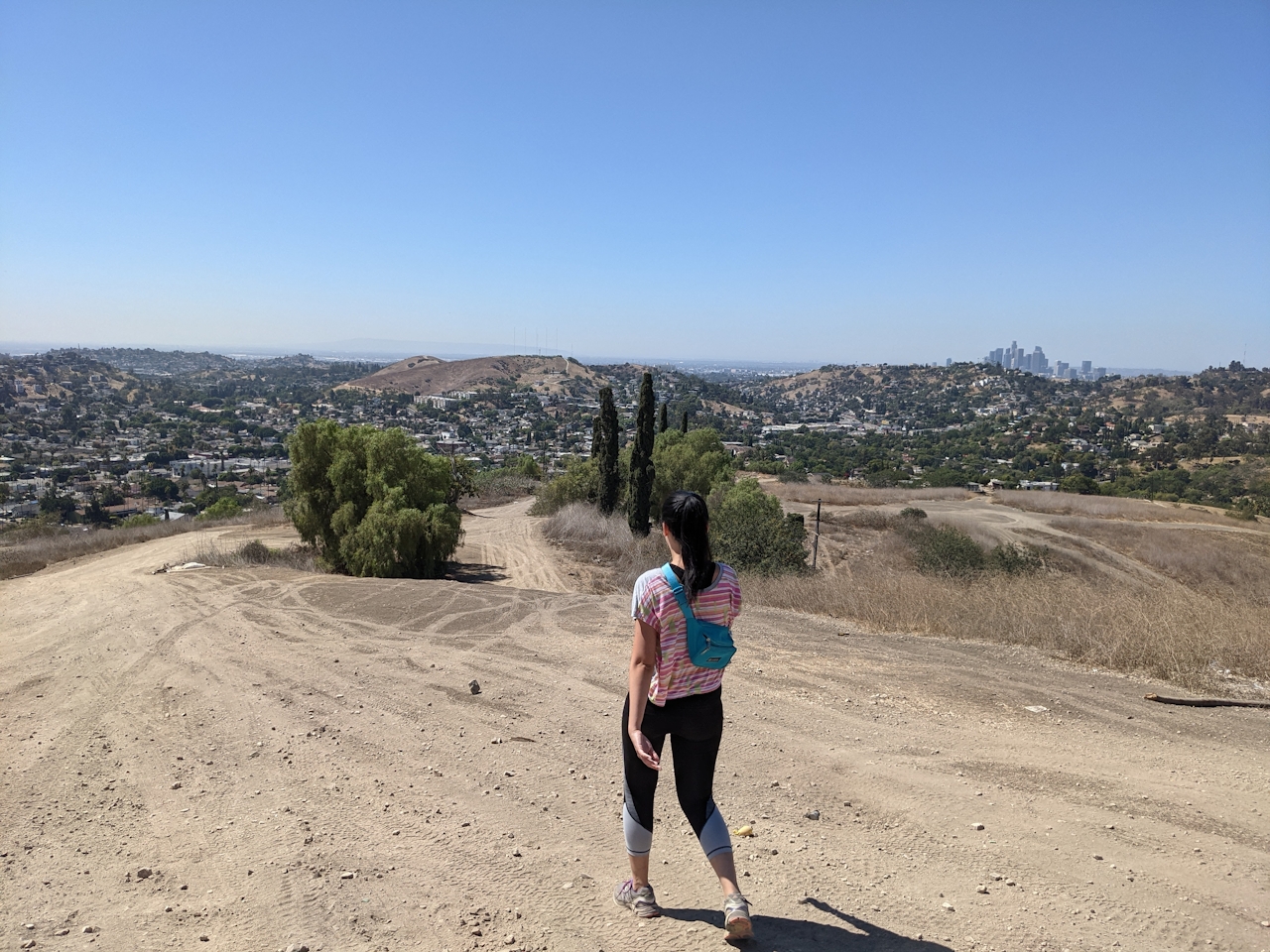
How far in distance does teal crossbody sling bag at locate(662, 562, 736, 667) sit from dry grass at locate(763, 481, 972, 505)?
3881 cm

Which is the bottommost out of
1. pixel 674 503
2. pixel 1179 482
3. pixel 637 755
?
pixel 1179 482

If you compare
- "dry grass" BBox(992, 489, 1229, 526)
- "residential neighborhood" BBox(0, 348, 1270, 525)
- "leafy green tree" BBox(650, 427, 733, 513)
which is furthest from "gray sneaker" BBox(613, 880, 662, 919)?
"dry grass" BBox(992, 489, 1229, 526)

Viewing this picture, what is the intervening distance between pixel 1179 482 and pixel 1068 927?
65022mm

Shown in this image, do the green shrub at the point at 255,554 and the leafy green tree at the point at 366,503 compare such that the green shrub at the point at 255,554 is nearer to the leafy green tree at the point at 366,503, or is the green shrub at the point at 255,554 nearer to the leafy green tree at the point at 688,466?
the leafy green tree at the point at 366,503

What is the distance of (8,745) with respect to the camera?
5.90 m

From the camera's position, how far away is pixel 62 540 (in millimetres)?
23109

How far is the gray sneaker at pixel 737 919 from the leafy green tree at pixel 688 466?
29599mm

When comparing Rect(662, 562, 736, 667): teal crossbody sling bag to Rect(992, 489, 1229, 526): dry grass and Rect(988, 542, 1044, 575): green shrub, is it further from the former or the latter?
Rect(992, 489, 1229, 526): dry grass

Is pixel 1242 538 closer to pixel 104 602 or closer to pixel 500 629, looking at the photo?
pixel 500 629

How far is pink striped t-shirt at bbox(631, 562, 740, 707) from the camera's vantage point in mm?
2998

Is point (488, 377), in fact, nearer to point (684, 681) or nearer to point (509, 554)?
point (509, 554)

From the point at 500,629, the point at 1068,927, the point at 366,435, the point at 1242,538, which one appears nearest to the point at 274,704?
the point at 500,629

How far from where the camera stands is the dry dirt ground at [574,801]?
3.41 metres

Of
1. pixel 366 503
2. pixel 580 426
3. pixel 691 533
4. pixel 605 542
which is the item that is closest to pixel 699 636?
pixel 691 533
